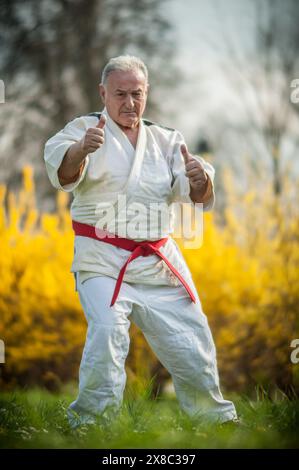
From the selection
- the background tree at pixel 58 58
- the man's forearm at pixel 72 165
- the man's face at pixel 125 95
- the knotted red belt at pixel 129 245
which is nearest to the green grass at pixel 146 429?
the knotted red belt at pixel 129 245

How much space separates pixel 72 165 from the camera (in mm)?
3223

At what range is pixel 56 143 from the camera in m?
3.31

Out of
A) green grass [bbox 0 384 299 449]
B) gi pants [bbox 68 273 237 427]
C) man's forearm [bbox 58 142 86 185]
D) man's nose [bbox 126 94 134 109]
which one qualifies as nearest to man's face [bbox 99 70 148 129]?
man's nose [bbox 126 94 134 109]

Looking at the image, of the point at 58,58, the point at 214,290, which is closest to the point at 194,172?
the point at 214,290

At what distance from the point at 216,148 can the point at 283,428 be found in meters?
9.64

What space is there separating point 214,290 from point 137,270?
134 inches

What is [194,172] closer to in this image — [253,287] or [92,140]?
[92,140]

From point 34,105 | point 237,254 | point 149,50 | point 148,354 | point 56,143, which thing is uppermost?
point 149,50

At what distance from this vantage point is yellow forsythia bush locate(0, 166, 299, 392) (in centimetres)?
653

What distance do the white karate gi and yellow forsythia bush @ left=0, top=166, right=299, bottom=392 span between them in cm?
295

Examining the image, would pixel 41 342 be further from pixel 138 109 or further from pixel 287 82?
pixel 287 82

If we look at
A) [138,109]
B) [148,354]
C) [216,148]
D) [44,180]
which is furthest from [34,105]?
[138,109]

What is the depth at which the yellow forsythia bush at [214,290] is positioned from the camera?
6531 mm
